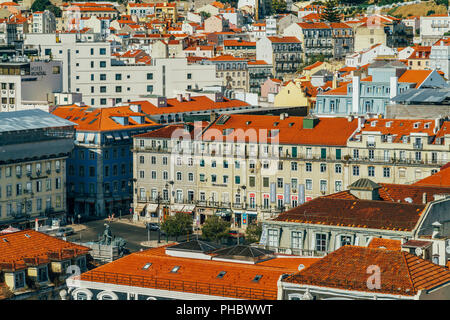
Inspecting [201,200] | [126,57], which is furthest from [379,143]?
[126,57]

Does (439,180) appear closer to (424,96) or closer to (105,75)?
(424,96)

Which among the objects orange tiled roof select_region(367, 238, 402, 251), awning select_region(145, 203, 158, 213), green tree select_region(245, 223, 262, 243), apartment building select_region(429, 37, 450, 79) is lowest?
awning select_region(145, 203, 158, 213)

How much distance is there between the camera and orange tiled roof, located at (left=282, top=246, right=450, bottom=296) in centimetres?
4138

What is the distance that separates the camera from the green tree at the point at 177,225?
328 feet

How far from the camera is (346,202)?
66.8 meters

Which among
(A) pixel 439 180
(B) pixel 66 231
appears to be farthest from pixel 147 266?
(B) pixel 66 231

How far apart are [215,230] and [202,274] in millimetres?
48825

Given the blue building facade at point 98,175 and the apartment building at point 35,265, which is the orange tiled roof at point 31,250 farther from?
the blue building facade at point 98,175

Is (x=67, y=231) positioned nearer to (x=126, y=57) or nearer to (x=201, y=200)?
(x=201, y=200)

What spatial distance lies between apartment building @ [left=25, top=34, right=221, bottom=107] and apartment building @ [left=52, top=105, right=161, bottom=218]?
116 feet

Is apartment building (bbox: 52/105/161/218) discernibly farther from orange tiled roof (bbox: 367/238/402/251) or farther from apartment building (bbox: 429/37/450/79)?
apartment building (bbox: 429/37/450/79)

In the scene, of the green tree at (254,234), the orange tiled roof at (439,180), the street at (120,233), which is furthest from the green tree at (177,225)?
the orange tiled roof at (439,180)

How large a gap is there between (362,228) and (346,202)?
15.5ft

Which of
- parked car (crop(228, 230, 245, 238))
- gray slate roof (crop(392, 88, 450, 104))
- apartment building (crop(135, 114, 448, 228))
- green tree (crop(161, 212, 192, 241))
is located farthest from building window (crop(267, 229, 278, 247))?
gray slate roof (crop(392, 88, 450, 104))
